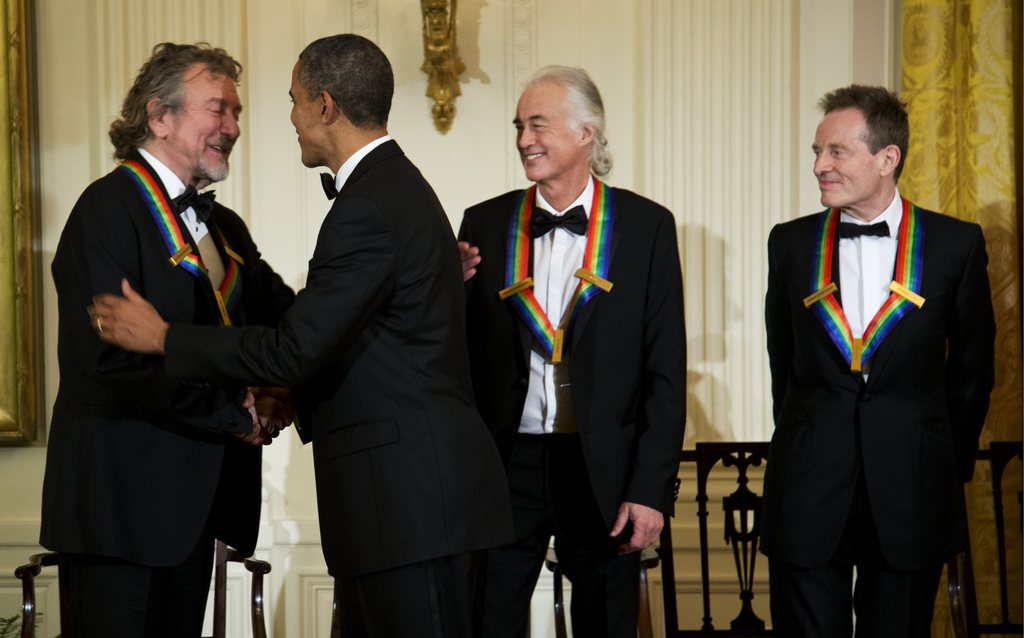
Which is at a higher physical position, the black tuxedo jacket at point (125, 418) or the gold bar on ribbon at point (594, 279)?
the gold bar on ribbon at point (594, 279)

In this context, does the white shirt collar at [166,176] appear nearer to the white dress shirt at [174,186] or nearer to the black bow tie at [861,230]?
the white dress shirt at [174,186]

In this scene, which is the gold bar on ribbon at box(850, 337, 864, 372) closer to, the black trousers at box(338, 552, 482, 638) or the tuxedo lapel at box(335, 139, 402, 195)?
the black trousers at box(338, 552, 482, 638)

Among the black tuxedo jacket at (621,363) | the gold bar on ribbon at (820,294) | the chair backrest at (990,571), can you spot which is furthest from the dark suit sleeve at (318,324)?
the chair backrest at (990,571)

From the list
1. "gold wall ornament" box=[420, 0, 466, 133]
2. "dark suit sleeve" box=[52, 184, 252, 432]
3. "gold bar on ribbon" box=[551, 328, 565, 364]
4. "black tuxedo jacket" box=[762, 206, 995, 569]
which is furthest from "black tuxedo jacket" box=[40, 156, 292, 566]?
"gold wall ornament" box=[420, 0, 466, 133]

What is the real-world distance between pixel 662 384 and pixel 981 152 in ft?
6.31

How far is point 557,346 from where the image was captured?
9.91 feet

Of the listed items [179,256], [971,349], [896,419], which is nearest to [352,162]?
[179,256]

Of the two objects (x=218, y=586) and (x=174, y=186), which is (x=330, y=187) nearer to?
(x=174, y=186)

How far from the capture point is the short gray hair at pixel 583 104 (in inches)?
126

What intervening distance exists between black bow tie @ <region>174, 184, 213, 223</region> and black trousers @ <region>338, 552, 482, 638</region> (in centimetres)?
100

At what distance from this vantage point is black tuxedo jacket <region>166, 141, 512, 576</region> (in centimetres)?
244

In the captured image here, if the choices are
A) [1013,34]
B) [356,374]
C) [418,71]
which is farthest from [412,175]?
[1013,34]

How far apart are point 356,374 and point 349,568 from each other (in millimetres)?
406

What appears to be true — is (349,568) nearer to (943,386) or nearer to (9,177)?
(943,386)
